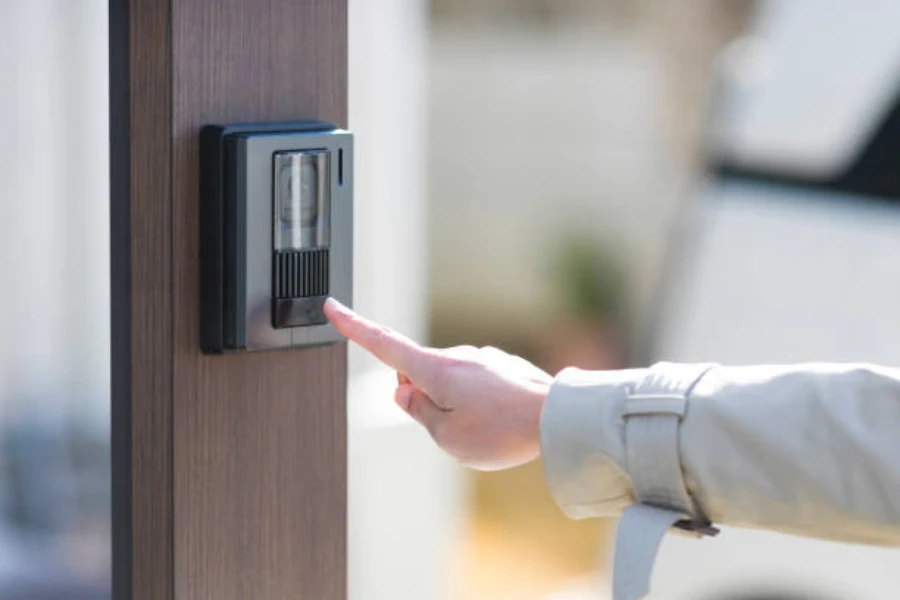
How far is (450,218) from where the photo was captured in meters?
6.64

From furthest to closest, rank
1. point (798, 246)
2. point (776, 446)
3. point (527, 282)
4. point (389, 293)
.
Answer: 1. point (527, 282)
2. point (389, 293)
3. point (798, 246)
4. point (776, 446)

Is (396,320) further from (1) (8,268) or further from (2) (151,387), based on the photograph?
(2) (151,387)

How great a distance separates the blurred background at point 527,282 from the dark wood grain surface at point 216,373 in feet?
0.64

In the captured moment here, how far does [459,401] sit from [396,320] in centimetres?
182

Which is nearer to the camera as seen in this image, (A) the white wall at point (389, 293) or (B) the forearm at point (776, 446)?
(B) the forearm at point (776, 446)

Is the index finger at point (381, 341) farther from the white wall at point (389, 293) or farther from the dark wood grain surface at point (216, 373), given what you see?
the white wall at point (389, 293)

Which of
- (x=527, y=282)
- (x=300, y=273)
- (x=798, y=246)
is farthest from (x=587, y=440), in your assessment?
(x=527, y=282)

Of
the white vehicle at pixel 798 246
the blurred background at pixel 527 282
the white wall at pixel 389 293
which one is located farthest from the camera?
the white wall at pixel 389 293

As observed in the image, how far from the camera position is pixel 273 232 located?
35.3 inches

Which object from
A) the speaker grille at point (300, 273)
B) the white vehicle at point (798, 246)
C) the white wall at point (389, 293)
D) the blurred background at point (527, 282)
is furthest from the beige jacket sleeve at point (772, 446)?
the white wall at point (389, 293)

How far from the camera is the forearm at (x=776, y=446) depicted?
87 cm

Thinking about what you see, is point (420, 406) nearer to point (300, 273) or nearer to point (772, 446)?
point (300, 273)

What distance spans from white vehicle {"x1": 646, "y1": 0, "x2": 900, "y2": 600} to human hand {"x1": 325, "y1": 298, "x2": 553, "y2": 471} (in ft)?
4.66

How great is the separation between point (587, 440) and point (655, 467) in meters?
0.04
